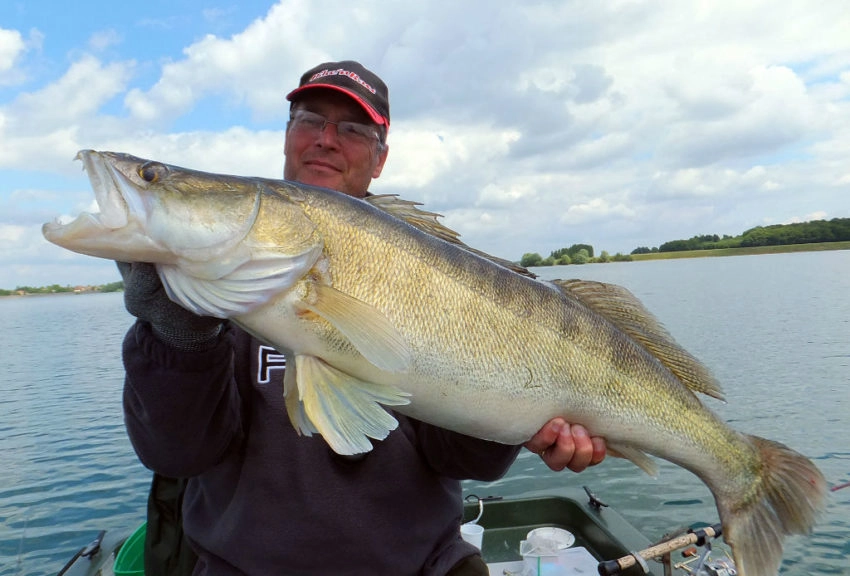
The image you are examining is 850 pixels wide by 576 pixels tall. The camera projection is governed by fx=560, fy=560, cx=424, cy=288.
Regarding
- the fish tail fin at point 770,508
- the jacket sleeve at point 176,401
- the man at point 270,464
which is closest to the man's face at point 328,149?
the man at point 270,464

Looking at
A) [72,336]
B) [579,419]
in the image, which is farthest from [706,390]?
[72,336]

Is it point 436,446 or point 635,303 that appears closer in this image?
point 436,446

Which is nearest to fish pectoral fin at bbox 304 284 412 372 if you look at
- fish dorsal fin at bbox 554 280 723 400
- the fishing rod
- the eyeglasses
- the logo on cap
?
fish dorsal fin at bbox 554 280 723 400

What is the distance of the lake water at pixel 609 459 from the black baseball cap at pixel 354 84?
380 cm

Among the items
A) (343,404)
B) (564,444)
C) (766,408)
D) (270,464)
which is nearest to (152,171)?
(343,404)

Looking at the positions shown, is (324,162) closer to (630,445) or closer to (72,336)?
(630,445)

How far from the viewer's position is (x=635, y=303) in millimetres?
3086

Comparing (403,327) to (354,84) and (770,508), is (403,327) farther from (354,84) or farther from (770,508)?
(770,508)

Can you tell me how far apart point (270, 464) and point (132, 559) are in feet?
8.83

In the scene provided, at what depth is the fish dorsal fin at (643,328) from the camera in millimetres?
3023

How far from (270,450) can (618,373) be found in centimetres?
173

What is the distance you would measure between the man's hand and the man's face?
1963 mm

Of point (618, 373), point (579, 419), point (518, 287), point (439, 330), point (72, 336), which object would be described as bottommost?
point (72, 336)

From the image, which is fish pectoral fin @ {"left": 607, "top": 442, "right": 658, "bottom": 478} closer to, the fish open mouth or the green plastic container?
the fish open mouth
